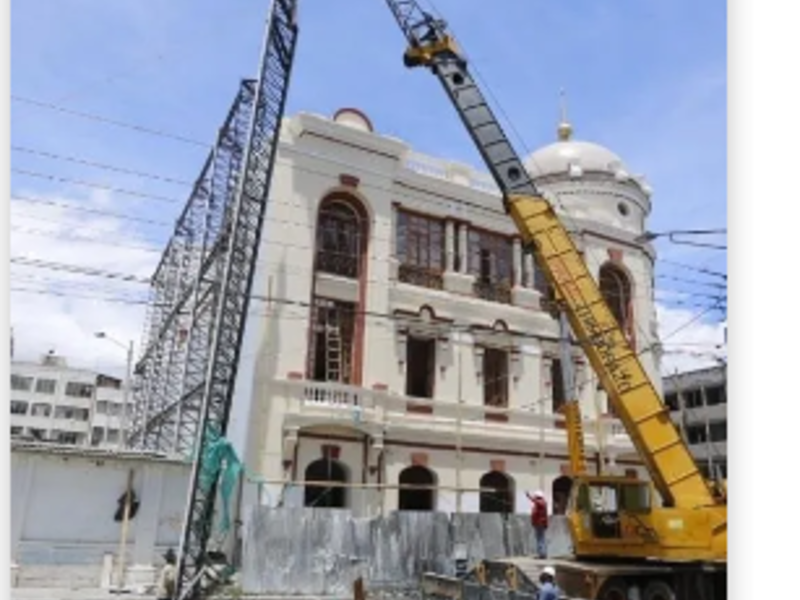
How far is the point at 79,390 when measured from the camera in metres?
74.1

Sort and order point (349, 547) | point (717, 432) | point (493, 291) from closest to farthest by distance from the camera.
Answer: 1. point (349, 547)
2. point (493, 291)
3. point (717, 432)

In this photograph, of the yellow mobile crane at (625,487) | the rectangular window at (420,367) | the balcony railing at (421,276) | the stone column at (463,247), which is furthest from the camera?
Result: the stone column at (463,247)

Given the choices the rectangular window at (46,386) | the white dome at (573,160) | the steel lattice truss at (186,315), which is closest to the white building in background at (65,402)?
the rectangular window at (46,386)

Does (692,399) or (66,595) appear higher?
(692,399)

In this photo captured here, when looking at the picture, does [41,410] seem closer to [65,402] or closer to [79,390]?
[65,402]

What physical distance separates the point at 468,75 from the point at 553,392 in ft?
39.6

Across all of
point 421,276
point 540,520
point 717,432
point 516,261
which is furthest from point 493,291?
point 717,432

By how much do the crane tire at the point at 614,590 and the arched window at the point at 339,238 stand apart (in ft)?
38.6

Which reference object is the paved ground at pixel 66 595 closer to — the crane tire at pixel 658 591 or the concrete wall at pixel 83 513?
the concrete wall at pixel 83 513

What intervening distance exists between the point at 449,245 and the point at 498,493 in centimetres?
765

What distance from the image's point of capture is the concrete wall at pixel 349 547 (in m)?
15.9

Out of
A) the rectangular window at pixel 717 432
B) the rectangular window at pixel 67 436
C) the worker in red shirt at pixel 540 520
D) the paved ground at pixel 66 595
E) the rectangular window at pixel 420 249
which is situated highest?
the rectangular window at pixel 420 249

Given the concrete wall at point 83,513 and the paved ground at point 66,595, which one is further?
the concrete wall at point 83,513

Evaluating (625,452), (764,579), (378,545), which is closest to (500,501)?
(625,452)
